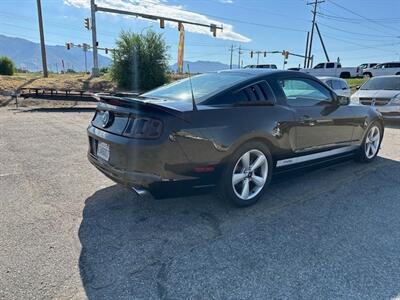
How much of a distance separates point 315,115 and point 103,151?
2.68m

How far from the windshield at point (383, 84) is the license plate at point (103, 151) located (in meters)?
10.1

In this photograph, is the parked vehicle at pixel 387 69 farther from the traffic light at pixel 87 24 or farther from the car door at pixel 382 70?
the traffic light at pixel 87 24

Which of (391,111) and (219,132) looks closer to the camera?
(219,132)

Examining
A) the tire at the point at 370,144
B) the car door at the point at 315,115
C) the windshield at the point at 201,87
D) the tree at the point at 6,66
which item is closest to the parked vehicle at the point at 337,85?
the tire at the point at 370,144

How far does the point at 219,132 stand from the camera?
3.00 m

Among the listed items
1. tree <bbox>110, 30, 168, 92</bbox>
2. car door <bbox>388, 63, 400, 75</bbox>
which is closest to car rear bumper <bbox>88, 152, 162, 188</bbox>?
tree <bbox>110, 30, 168, 92</bbox>

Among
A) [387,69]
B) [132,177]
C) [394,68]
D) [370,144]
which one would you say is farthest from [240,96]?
[387,69]

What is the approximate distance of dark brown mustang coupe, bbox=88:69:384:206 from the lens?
9.20ft

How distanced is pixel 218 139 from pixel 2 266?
2085 millimetres

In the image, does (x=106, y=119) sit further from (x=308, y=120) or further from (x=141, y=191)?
(x=308, y=120)

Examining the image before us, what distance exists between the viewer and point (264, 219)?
10.4 ft

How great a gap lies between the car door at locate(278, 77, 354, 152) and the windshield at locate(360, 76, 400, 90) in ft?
22.6

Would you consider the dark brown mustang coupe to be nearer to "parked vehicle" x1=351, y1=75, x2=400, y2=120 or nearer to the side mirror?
the side mirror

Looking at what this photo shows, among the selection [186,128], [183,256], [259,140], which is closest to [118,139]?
[186,128]
